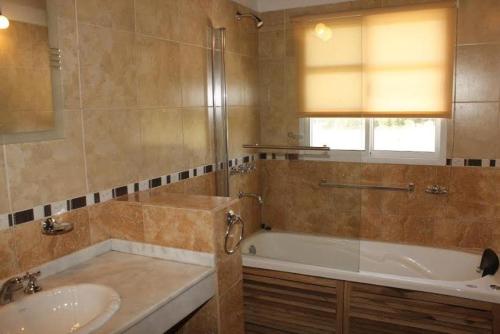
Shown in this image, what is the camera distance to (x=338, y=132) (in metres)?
3.12

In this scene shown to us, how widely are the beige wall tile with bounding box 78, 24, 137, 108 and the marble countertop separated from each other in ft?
2.44

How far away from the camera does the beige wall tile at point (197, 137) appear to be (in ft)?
8.79

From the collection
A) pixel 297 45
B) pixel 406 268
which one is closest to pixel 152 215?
pixel 297 45

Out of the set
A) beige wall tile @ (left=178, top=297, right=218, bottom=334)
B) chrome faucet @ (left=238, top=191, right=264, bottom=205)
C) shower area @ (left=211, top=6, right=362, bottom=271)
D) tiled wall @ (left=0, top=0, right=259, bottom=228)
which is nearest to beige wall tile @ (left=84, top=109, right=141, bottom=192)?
tiled wall @ (left=0, top=0, right=259, bottom=228)

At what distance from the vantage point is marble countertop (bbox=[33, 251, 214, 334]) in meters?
Answer: 1.44

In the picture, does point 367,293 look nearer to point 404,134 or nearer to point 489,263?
point 489,263

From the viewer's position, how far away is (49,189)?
1.76m

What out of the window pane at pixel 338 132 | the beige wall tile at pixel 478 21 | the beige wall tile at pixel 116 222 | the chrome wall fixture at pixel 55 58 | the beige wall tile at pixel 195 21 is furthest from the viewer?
the window pane at pixel 338 132

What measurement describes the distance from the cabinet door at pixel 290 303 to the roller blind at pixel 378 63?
1.25 metres

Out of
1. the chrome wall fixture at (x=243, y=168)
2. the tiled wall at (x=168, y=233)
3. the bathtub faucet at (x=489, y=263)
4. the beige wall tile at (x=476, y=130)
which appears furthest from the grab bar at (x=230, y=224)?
the beige wall tile at (x=476, y=130)

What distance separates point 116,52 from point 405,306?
208 cm

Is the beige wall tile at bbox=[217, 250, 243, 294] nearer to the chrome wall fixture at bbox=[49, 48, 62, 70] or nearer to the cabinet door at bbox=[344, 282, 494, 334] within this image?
the cabinet door at bbox=[344, 282, 494, 334]

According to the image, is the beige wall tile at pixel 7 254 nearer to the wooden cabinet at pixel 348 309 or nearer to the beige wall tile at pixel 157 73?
the beige wall tile at pixel 157 73

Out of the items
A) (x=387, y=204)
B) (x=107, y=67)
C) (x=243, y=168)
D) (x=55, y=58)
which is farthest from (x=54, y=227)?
(x=387, y=204)
